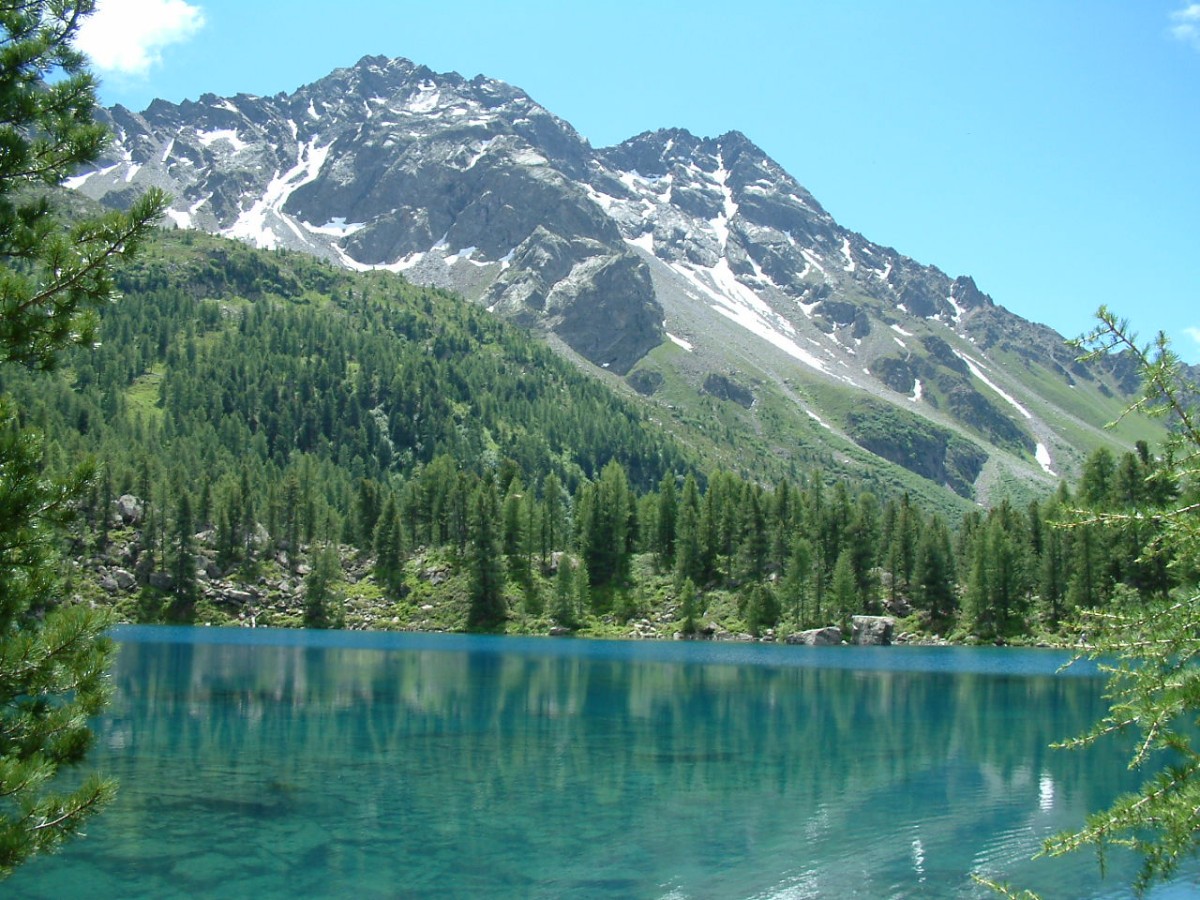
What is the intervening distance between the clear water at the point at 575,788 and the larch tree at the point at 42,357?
50.1 ft

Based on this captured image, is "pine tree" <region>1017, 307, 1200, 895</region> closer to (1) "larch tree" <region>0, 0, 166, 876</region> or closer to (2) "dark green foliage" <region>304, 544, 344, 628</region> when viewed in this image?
(1) "larch tree" <region>0, 0, 166, 876</region>

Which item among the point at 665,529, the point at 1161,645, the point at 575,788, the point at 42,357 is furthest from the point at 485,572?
the point at 1161,645

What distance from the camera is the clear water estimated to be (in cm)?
2662

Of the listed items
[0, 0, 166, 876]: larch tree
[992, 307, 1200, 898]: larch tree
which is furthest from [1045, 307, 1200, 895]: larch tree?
[0, 0, 166, 876]: larch tree

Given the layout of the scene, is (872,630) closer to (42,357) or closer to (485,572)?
(485,572)

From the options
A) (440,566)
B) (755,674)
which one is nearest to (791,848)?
(755,674)

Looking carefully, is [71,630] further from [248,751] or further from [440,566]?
[440,566]

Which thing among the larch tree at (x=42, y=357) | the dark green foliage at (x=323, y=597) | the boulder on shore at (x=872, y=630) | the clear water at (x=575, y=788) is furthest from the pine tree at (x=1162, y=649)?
the dark green foliage at (x=323, y=597)

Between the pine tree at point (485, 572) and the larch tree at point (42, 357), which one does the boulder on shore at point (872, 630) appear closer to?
the pine tree at point (485, 572)

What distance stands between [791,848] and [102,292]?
85.7 ft

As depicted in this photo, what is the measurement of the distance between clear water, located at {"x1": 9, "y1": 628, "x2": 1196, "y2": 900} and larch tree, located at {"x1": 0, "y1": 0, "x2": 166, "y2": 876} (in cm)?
1526

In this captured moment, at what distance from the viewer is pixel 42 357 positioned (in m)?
11.9

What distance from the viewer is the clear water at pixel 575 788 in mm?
26625

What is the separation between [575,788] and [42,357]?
95.5 ft
